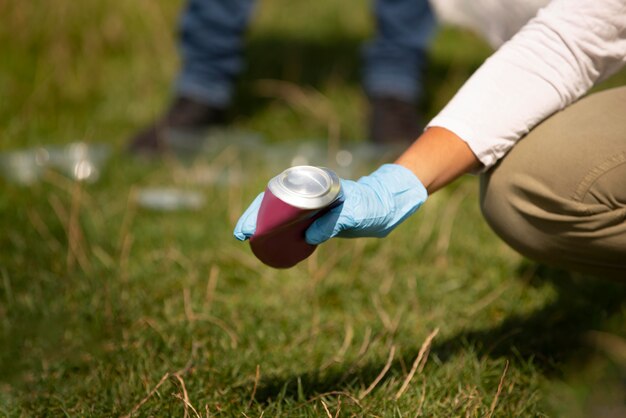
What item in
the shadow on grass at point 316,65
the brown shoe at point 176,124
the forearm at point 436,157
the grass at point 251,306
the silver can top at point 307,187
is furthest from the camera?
the shadow on grass at point 316,65

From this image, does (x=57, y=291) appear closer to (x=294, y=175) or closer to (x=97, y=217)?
(x=97, y=217)

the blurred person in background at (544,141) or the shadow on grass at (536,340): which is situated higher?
the blurred person in background at (544,141)

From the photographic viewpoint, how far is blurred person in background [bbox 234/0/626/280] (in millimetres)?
1290

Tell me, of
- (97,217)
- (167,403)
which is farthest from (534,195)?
(97,217)

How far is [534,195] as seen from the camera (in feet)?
4.44

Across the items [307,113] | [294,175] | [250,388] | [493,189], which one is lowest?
[307,113]

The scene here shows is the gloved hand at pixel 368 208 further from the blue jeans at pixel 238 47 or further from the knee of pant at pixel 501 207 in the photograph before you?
the blue jeans at pixel 238 47

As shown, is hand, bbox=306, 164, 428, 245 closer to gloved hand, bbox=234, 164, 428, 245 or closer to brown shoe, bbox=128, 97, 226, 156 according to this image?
gloved hand, bbox=234, 164, 428, 245

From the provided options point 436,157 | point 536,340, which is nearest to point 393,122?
point 536,340

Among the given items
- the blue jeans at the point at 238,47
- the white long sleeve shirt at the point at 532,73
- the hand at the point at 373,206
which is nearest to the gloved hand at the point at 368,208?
the hand at the point at 373,206

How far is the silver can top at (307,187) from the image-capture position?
1108 millimetres

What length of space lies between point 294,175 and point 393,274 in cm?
93

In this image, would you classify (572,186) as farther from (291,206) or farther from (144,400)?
(144,400)

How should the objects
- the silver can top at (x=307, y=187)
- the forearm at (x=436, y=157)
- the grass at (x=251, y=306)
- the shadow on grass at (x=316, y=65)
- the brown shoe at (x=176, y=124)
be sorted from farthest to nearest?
the shadow on grass at (x=316, y=65) < the brown shoe at (x=176, y=124) < the grass at (x=251, y=306) < the forearm at (x=436, y=157) < the silver can top at (x=307, y=187)
